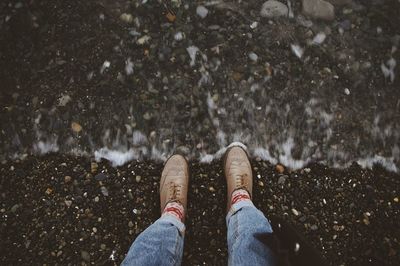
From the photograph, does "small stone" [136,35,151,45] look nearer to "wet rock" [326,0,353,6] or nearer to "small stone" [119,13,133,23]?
"small stone" [119,13,133,23]

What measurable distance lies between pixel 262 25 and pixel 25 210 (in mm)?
2220

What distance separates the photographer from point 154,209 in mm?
2584

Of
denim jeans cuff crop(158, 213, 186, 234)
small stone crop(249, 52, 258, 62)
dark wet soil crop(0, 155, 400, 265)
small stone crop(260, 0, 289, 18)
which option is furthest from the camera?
small stone crop(260, 0, 289, 18)

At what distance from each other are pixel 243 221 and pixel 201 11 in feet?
5.56

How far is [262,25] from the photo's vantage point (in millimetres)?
2902

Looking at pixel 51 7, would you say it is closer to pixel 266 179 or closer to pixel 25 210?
pixel 25 210

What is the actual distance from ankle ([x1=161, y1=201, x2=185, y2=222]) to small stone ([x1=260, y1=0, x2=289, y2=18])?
64.5 inches

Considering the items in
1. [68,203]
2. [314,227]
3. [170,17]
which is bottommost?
[314,227]

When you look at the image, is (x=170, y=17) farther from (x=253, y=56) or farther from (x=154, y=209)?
(x=154, y=209)

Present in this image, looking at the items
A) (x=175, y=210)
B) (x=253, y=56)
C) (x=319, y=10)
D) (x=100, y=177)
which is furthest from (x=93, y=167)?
(x=319, y=10)

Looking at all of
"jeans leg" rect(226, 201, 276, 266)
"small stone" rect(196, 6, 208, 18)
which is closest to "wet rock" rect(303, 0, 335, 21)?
"small stone" rect(196, 6, 208, 18)

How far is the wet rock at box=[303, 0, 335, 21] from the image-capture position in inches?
116

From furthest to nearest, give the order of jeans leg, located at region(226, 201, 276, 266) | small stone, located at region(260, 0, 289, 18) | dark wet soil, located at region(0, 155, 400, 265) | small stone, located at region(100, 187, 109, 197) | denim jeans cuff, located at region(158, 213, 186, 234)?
small stone, located at region(260, 0, 289, 18), small stone, located at region(100, 187, 109, 197), dark wet soil, located at region(0, 155, 400, 265), denim jeans cuff, located at region(158, 213, 186, 234), jeans leg, located at region(226, 201, 276, 266)

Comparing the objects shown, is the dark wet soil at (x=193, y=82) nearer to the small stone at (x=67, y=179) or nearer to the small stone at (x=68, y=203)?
the small stone at (x=67, y=179)
